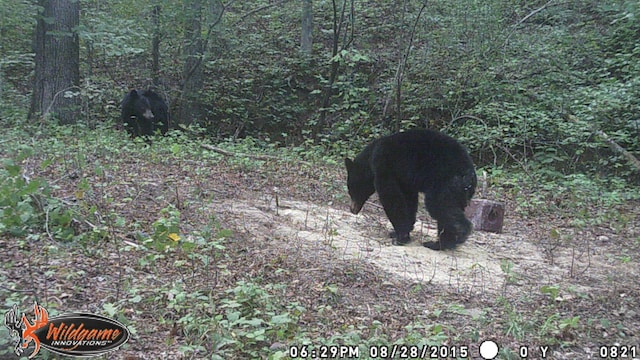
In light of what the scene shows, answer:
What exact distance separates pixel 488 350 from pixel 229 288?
6.84 ft

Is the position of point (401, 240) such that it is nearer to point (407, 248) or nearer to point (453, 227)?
point (407, 248)

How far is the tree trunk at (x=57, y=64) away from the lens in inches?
466

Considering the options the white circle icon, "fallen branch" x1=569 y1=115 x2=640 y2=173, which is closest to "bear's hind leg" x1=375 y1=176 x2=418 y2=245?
the white circle icon

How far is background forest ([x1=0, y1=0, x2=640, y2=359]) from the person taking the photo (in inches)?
172

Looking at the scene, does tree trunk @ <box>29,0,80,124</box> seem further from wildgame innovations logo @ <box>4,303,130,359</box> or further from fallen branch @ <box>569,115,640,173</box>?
fallen branch @ <box>569,115,640,173</box>

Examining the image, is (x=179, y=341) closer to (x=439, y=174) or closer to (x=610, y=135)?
(x=439, y=174)

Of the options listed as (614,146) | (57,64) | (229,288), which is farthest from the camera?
(57,64)

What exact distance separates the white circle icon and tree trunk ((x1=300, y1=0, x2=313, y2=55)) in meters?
13.8

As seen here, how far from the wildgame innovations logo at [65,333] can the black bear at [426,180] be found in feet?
13.9

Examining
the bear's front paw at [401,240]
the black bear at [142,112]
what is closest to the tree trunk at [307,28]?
the black bear at [142,112]

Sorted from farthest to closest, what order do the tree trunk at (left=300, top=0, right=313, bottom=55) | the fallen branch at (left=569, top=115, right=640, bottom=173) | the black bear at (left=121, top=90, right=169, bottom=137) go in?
the tree trunk at (left=300, top=0, right=313, bottom=55) < the black bear at (left=121, top=90, right=169, bottom=137) < the fallen branch at (left=569, top=115, right=640, bottom=173)

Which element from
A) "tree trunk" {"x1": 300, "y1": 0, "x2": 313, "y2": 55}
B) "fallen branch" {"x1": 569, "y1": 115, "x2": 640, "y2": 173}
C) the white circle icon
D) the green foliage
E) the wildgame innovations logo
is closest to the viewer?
the wildgame innovations logo

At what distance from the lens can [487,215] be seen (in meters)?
7.95

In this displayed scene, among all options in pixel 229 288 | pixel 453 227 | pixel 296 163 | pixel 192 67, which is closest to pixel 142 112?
pixel 192 67
